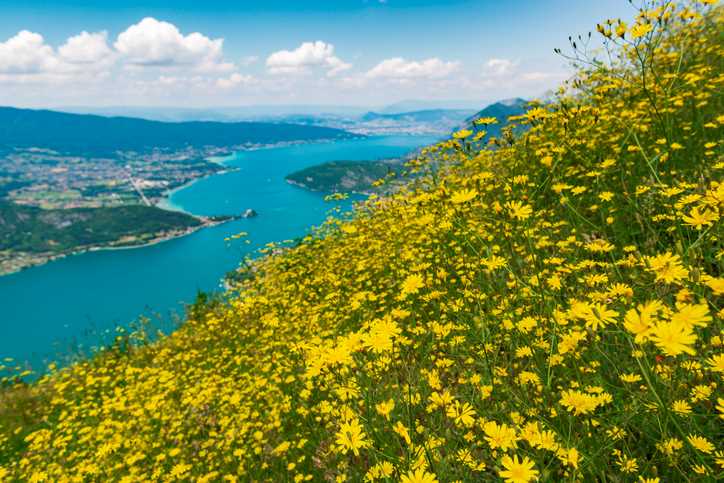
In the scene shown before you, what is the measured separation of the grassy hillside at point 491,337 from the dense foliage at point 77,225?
128 m

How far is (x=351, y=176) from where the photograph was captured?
513 feet

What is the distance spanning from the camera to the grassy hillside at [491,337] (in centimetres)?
208

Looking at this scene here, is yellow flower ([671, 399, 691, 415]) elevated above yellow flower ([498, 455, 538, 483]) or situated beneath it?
elevated above

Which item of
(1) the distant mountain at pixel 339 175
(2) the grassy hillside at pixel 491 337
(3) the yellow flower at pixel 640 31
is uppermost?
(3) the yellow flower at pixel 640 31

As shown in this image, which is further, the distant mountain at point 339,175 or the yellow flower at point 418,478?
the distant mountain at point 339,175

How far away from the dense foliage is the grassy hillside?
128m

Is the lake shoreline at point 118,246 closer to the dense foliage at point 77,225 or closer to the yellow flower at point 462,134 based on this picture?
the dense foliage at point 77,225

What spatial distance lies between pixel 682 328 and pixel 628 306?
135 centimetres

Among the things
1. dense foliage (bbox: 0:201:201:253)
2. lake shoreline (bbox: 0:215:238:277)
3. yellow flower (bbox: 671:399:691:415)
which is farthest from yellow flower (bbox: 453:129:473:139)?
dense foliage (bbox: 0:201:201:253)

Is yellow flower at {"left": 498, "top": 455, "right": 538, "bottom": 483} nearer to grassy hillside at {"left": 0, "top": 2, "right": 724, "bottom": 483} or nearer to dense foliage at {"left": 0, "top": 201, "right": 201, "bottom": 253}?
grassy hillside at {"left": 0, "top": 2, "right": 724, "bottom": 483}

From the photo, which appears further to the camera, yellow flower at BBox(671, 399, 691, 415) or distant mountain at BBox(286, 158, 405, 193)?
distant mountain at BBox(286, 158, 405, 193)

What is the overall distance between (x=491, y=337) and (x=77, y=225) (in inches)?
6609

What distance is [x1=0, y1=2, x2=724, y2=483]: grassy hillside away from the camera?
81.8 inches

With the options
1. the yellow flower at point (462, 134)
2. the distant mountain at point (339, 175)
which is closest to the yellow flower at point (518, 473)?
the yellow flower at point (462, 134)
